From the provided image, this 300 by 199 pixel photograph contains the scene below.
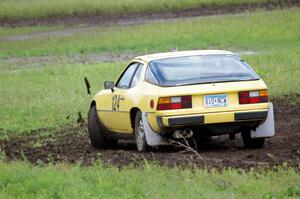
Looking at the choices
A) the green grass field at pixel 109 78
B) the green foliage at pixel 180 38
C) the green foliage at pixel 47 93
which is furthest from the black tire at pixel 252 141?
the green foliage at pixel 180 38

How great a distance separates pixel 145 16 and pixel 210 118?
138 ft

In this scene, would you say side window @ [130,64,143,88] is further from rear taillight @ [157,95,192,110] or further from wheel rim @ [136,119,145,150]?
rear taillight @ [157,95,192,110]

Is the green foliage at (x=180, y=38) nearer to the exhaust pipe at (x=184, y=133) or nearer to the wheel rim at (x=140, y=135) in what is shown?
the wheel rim at (x=140, y=135)

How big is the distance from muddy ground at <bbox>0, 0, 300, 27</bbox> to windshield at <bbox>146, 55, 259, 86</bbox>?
3811 centimetres

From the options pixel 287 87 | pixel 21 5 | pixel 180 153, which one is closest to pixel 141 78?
pixel 180 153

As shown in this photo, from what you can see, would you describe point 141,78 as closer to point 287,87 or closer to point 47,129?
point 47,129

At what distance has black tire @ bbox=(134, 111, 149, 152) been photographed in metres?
15.1

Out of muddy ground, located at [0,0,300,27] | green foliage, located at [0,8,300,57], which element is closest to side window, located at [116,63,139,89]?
green foliage, located at [0,8,300,57]

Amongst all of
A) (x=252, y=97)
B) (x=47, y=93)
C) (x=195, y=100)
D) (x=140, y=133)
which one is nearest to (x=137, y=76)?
(x=140, y=133)

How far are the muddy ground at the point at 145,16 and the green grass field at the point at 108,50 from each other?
9.42ft

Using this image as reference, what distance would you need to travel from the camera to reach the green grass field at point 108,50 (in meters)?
23.2

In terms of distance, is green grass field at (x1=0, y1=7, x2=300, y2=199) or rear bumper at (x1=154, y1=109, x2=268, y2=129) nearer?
green grass field at (x1=0, y1=7, x2=300, y2=199)

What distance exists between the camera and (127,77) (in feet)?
53.8

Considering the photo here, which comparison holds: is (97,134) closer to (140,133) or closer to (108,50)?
(140,133)
